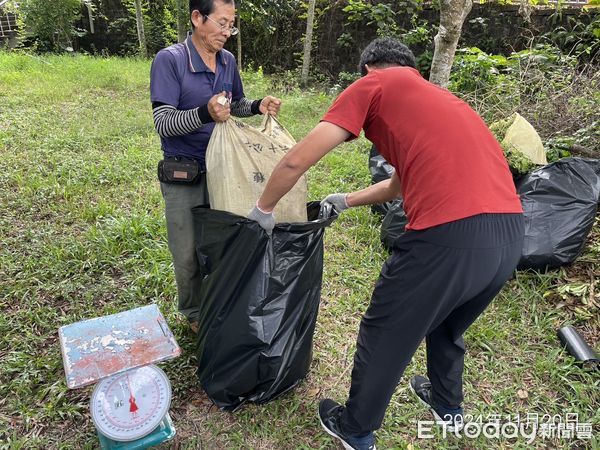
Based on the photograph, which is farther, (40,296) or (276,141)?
(40,296)

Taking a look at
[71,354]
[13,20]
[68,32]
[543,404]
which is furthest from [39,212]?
[13,20]

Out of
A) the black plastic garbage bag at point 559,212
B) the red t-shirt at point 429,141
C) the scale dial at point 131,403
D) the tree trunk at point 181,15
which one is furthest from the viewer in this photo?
the tree trunk at point 181,15

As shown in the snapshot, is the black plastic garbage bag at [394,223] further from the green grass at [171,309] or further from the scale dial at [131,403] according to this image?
the scale dial at [131,403]

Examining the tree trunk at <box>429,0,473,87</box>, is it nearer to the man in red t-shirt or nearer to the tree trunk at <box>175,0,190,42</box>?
the man in red t-shirt

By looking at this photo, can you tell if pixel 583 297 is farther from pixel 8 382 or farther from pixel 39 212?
pixel 39 212

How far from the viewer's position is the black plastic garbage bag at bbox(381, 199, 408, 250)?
2715 millimetres

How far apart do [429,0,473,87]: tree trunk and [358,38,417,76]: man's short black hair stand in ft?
7.50

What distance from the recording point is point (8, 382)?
187 centimetres

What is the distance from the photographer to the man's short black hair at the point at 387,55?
1.46 metres

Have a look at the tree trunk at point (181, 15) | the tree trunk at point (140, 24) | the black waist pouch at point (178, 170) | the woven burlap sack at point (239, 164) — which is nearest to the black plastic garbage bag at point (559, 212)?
the woven burlap sack at point (239, 164)

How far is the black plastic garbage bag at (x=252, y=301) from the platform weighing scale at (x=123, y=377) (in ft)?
0.68

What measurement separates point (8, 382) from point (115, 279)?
77 centimetres

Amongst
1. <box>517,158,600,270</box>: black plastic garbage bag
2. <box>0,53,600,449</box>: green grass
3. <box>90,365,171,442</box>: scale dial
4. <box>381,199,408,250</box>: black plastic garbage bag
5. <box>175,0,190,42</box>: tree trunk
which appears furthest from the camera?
<box>175,0,190,42</box>: tree trunk

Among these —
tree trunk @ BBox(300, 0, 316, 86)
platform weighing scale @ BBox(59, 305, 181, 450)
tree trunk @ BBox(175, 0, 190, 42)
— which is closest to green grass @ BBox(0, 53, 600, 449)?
platform weighing scale @ BBox(59, 305, 181, 450)
